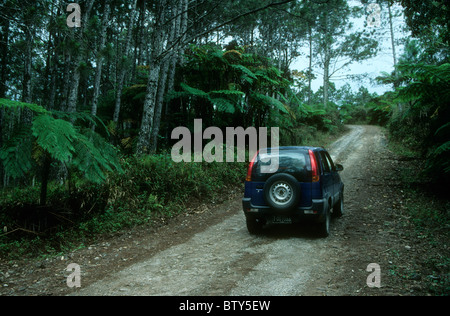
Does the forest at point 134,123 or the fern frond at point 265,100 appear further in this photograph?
the fern frond at point 265,100

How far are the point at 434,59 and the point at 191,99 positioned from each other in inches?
418

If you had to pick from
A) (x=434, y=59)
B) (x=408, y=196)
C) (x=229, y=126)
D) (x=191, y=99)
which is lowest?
(x=408, y=196)

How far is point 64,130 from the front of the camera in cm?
515

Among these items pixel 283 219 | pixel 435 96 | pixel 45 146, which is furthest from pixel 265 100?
pixel 45 146

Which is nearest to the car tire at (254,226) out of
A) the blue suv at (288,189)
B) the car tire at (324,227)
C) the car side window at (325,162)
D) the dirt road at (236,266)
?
the blue suv at (288,189)

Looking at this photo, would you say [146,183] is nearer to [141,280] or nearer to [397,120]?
[141,280]

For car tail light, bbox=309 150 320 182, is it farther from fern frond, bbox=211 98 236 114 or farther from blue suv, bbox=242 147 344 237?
fern frond, bbox=211 98 236 114

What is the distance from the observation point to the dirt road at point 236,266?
3994 mm

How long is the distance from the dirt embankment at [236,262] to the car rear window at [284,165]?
4.33 ft

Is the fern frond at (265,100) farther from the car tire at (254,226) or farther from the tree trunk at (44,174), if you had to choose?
the tree trunk at (44,174)

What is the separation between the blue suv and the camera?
226 inches

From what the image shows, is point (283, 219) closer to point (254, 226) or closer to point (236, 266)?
point (254, 226)
